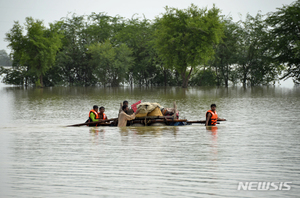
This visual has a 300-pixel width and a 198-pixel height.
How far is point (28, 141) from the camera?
1484 cm

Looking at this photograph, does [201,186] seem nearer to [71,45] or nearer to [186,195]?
[186,195]

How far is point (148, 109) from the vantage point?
60.1 feet

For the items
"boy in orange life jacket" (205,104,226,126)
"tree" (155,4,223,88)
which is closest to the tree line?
"tree" (155,4,223,88)

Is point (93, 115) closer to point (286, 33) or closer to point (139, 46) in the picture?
point (286, 33)

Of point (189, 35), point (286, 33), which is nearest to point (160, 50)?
point (189, 35)

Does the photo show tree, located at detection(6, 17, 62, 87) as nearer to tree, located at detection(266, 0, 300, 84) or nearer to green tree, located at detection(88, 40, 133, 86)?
green tree, located at detection(88, 40, 133, 86)

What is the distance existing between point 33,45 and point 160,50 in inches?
867

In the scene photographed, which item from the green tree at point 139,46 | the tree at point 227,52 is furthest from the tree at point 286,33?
the green tree at point 139,46

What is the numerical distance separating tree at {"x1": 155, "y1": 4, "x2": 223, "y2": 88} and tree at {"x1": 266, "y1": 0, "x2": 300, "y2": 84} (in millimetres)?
8028

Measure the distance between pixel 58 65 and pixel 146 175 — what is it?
6902cm

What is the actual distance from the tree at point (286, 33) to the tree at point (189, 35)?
26.3ft

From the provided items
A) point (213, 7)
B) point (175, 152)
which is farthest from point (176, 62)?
point (175, 152)

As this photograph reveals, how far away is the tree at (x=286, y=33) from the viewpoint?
184 feet

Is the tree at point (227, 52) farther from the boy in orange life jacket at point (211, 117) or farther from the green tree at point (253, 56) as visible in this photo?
the boy in orange life jacket at point (211, 117)
